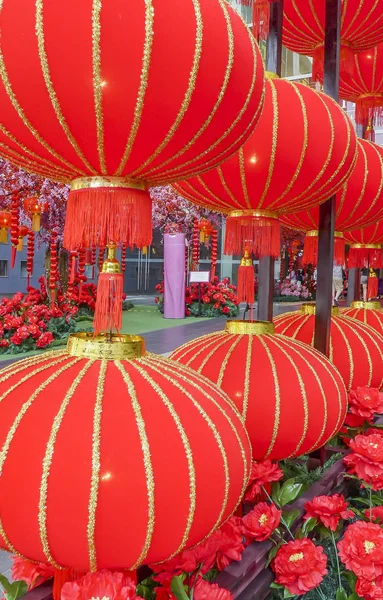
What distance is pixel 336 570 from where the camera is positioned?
1257 mm

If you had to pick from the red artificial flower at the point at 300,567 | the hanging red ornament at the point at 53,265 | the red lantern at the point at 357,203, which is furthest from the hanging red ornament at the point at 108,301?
the hanging red ornament at the point at 53,265

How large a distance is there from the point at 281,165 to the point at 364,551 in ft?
2.71

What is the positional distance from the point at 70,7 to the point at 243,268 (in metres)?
0.89

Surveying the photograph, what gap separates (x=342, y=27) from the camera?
182cm

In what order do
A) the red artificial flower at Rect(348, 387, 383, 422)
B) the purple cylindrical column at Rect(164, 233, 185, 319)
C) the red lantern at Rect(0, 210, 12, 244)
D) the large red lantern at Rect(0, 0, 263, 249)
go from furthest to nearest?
the purple cylindrical column at Rect(164, 233, 185, 319) < the red lantern at Rect(0, 210, 12, 244) < the red artificial flower at Rect(348, 387, 383, 422) < the large red lantern at Rect(0, 0, 263, 249)

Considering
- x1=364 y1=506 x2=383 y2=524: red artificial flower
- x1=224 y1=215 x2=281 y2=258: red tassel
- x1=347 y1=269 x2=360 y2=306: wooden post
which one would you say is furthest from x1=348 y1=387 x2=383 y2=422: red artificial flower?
x1=347 y1=269 x2=360 y2=306: wooden post

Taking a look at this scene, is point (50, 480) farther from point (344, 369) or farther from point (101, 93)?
point (344, 369)

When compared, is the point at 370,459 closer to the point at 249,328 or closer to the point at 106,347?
the point at 249,328

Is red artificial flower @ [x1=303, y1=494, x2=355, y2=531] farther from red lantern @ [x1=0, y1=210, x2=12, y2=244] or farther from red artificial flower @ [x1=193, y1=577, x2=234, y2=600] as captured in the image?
red lantern @ [x1=0, y1=210, x2=12, y2=244]

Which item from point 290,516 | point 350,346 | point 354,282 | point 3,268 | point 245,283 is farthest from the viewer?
point 3,268

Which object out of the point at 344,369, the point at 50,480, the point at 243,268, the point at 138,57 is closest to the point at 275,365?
the point at 243,268

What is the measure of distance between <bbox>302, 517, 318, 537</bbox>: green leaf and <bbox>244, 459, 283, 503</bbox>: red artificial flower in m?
0.12

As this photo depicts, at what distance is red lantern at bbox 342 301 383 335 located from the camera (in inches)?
88.4

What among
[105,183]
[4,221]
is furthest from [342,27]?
[4,221]
